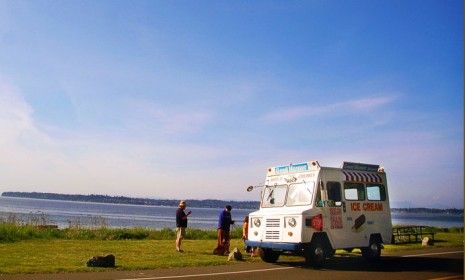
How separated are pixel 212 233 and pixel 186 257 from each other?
1096 cm

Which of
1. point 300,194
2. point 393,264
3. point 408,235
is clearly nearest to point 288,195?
point 300,194

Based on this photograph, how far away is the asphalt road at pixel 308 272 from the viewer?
10703mm

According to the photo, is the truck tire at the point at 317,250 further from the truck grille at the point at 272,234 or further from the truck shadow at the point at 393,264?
the truck grille at the point at 272,234

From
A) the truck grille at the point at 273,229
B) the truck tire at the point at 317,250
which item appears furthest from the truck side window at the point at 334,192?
the truck grille at the point at 273,229

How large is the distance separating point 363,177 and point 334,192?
1.66 m

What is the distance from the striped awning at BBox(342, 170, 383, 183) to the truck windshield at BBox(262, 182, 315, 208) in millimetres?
1525

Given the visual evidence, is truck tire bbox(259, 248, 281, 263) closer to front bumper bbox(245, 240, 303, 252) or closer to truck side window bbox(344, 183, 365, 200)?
front bumper bbox(245, 240, 303, 252)

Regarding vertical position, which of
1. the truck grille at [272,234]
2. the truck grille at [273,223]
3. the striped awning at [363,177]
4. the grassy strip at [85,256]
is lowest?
the grassy strip at [85,256]

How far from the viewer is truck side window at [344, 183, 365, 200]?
1462cm

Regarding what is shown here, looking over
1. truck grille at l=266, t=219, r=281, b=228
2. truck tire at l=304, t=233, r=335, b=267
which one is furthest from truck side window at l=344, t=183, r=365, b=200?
truck grille at l=266, t=219, r=281, b=228

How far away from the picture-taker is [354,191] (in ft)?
49.0

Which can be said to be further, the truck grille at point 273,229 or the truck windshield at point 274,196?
the truck windshield at point 274,196

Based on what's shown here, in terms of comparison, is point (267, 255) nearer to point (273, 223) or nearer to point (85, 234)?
point (273, 223)

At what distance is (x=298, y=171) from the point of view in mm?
14430
